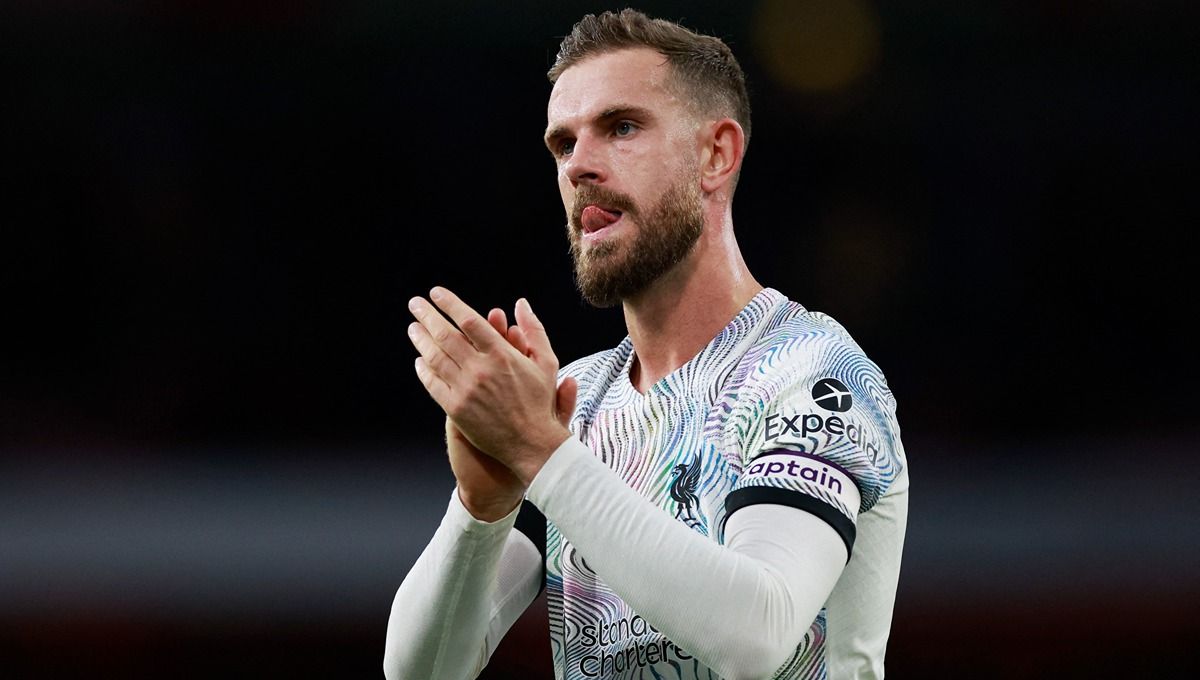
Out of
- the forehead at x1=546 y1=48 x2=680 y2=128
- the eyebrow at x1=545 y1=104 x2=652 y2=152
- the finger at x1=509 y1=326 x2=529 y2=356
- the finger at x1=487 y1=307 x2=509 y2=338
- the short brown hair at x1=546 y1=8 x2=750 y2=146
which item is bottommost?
the finger at x1=509 y1=326 x2=529 y2=356

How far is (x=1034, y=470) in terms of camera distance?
193 inches

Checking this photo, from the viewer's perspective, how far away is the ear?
2283 mm

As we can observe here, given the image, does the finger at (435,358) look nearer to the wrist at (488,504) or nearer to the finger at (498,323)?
the finger at (498,323)

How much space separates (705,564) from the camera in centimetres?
166

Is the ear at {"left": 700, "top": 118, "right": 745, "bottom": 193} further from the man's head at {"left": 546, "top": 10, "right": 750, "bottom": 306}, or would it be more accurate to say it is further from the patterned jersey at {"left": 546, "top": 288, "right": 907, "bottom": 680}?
the patterned jersey at {"left": 546, "top": 288, "right": 907, "bottom": 680}

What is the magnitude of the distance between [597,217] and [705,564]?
714mm

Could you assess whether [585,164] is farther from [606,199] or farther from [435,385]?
[435,385]

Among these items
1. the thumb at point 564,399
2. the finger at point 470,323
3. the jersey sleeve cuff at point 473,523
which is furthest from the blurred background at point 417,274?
the finger at point 470,323

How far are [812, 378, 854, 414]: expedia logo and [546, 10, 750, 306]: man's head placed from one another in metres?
0.40

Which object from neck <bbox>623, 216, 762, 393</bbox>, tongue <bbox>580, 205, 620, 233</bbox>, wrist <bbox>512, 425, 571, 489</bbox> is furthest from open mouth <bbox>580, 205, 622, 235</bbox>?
wrist <bbox>512, 425, 571, 489</bbox>

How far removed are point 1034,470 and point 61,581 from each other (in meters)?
3.63

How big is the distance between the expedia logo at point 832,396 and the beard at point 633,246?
0.40 metres

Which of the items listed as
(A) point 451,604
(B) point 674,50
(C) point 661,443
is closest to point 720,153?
(B) point 674,50

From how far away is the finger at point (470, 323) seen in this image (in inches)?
68.2
